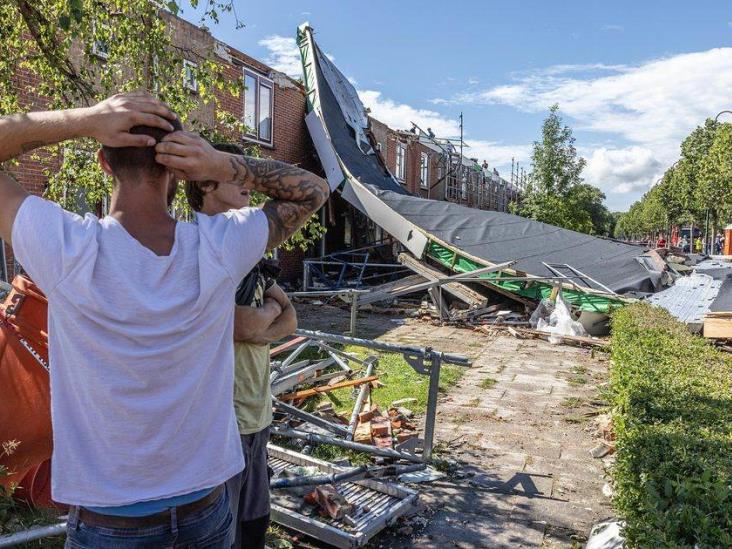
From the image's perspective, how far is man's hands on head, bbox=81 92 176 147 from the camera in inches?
57.8

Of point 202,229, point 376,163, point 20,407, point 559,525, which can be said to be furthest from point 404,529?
point 376,163

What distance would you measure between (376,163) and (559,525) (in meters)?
16.0

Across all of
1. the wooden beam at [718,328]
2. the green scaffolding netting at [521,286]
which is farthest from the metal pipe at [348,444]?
the green scaffolding netting at [521,286]

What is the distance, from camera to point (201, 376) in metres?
1.52

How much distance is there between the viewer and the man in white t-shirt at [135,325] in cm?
140

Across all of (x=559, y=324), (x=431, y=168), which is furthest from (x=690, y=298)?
(x=431, y=168)

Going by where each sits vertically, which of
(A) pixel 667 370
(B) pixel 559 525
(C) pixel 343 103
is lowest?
(B) pixel 559 525

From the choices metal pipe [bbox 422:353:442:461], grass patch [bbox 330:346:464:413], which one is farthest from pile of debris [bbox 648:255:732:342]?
metal pipe [bbox 422:353:442:461]

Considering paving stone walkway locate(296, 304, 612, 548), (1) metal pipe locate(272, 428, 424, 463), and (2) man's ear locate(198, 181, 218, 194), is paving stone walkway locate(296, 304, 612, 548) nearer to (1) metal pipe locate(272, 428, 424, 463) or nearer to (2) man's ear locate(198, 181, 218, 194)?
(1) metal pipe locate(272, 428, 424, 463)

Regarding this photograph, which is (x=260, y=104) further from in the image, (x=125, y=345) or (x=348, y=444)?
(x=125, y=345)

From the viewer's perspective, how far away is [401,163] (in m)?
25.3

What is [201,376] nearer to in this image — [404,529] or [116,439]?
[116,439]

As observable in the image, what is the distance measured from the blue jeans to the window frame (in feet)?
77.3

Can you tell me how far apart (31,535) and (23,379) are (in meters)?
0.84
